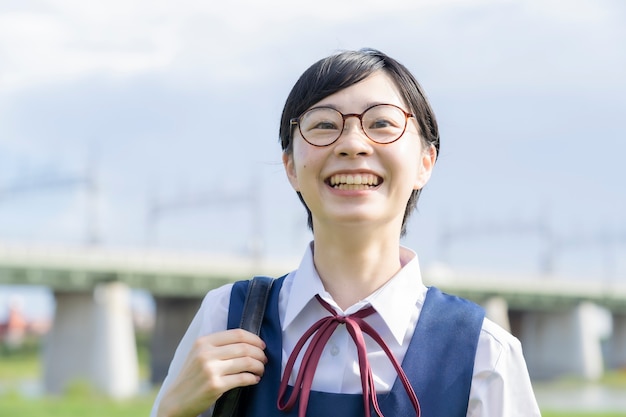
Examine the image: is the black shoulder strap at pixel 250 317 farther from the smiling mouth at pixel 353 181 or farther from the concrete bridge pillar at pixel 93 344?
the concrete bridge pillar at pixel 93 344

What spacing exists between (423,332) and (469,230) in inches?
2091

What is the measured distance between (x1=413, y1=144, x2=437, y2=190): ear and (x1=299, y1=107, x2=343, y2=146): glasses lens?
29 centimetres

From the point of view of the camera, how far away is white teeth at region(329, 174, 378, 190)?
80.4 inches

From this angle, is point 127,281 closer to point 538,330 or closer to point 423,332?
point 538,330

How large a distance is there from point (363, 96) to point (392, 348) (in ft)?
2.02

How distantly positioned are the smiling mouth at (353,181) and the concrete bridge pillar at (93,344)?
2389cm

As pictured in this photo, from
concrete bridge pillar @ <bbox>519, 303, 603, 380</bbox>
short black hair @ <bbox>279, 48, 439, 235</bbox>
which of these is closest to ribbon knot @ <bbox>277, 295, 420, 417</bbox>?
short black hair @ <bbox>279, 48, 439, 235</bbox>

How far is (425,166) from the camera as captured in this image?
2.29 metres

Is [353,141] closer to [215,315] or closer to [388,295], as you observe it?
[388,295]

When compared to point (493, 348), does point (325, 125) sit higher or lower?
higher

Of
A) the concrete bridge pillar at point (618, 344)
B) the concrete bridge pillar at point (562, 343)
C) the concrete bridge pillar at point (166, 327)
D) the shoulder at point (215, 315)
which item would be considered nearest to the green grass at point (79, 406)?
the concrete bridge pillar at point (166, 327)

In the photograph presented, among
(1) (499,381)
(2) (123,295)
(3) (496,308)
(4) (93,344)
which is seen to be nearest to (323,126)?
(1) (499,381)

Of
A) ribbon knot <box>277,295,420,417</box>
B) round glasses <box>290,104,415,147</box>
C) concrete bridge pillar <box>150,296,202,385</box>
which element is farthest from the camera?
concrete bridge pillar <box>150,296,202,385</box>

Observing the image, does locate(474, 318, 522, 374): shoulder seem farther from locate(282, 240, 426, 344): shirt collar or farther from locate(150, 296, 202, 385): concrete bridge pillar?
locate(150, 296, 202, 385): concrete bridge pillar
